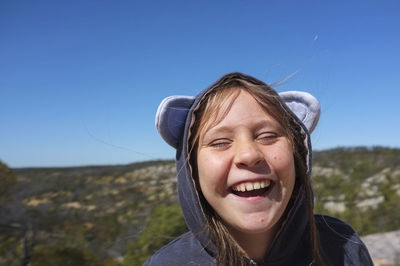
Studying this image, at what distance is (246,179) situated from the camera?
3.56 feet

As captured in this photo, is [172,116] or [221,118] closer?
[221,118]

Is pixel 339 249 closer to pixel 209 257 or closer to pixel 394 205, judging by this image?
pixel 209 257

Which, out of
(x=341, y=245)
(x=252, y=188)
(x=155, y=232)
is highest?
(x=252, y=188)

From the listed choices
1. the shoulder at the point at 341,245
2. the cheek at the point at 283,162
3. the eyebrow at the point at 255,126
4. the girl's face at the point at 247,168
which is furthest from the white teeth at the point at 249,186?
the shoulder at the point at 341,245

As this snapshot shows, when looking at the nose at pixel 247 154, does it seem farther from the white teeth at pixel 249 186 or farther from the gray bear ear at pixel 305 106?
the gray bear ear at pixel 305 106

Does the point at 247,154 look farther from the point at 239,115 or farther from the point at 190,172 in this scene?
the point at 190,172

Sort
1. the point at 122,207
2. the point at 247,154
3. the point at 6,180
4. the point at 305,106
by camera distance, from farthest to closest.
→ 1. the point at 122,207
2. the point at 6,180
3. the point at 305,106
4. the point at 247,154

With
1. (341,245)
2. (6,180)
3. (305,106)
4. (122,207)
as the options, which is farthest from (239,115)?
(122,207)

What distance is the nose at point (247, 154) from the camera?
1057mm

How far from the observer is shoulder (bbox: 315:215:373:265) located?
134cm

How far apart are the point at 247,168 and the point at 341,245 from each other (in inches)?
27.4

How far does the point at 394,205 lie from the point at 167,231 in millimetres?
4657

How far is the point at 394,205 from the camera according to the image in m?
5.61

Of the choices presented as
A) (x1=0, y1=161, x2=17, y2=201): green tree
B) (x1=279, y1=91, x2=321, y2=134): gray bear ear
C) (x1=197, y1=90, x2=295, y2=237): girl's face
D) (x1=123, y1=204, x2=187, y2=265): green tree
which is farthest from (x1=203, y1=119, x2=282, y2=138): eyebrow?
(x1=0, y1=161, x2=17, y2=201): green tree
